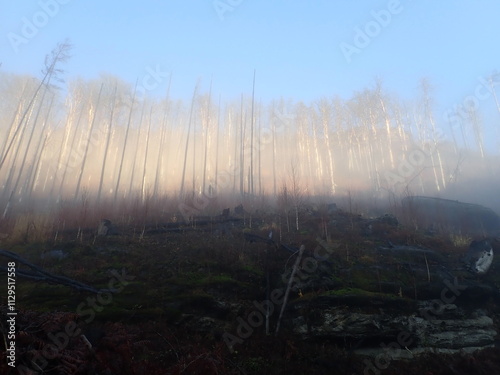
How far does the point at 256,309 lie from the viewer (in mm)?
8641

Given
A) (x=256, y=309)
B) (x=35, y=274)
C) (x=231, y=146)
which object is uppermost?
(x=231, y=146)

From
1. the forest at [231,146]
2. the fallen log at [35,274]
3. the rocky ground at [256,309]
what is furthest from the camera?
the forest at [231,146]

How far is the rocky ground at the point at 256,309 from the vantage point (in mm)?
5133

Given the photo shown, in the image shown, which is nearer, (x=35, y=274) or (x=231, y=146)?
(x=35, y=274)

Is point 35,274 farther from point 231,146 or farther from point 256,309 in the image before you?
point 231,146

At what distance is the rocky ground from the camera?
513 centimetres

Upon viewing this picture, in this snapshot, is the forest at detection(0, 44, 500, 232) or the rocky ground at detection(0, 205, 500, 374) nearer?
the rocky ground at detection(0, 205, 500, 374)

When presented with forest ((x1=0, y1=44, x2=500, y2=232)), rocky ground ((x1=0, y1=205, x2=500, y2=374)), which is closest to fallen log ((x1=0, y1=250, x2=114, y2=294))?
rocky ground ((x1=0, y1=205, x2=500, y2=374))

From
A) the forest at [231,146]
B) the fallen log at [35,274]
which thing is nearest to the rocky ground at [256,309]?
the fallen log at [35,274]

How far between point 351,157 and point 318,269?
31279 millimetres

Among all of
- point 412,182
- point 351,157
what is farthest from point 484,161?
point 351,157

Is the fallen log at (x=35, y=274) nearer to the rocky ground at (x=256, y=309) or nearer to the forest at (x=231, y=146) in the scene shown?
the rocky ground at (x=256, y=309)

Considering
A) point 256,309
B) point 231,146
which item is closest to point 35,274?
point 256,309

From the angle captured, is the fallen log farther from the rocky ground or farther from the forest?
the forest
